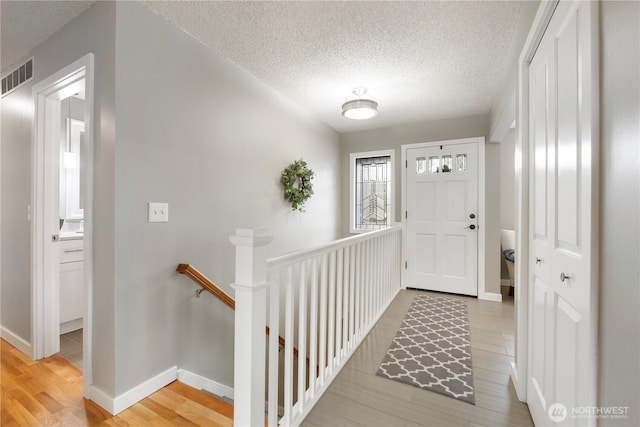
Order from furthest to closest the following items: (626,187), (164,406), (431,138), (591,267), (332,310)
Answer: (431,138) → (332,310) → (164,406) → (591,267) → (626,187)

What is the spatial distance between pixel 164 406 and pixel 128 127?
1.71 metres

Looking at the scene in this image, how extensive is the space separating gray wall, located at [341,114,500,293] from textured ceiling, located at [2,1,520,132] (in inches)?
26.1

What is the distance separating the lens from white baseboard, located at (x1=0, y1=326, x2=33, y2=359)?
2.25m

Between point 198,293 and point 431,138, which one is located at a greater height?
point 431,138

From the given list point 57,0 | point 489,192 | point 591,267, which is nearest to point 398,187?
point 489,192

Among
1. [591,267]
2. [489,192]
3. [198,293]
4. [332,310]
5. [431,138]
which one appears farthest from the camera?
[431,138]

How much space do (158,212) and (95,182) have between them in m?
0.39

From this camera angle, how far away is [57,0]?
5.66 ft

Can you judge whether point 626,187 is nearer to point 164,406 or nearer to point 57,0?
point 164,406

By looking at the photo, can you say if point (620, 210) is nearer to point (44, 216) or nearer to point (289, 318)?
point (289, 318)

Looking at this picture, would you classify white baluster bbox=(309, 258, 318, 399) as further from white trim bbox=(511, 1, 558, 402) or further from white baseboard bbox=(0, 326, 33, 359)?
white baseboard bbox=(0, 326, 33, 359)

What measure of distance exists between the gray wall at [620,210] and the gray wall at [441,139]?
318 centimetres

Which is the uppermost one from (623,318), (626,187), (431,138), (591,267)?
(431,138)

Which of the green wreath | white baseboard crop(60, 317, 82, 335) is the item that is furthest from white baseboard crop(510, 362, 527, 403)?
white baseboard crop(60, 317, 82, 335)
